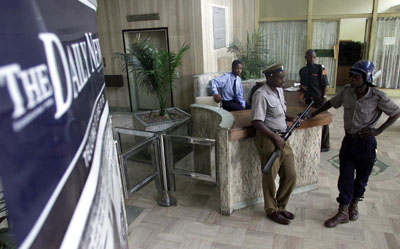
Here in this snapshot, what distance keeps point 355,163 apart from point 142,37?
535cm

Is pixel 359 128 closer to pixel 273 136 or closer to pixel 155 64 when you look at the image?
pixel 273 136

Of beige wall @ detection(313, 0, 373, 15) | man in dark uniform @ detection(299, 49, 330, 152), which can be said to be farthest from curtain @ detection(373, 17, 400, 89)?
man in dark uniform @ detection(299, 49, 330, 152)

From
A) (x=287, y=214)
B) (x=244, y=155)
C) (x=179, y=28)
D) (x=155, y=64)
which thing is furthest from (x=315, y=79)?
(x=179, y=28)

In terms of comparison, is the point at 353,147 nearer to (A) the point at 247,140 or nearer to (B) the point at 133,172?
(A) the point at 247,140

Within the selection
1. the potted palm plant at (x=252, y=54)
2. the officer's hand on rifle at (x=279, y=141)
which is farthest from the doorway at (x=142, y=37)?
the officer's hand on rifle at (x=279, y=141)

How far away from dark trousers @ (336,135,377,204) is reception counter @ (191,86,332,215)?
517 millimetres

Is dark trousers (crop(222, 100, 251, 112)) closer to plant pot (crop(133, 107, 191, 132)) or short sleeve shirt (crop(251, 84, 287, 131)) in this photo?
plant pot (crop(133, 107, 191, 132))

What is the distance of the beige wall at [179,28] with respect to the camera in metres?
6.15

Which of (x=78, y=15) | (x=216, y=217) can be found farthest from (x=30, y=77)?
(x=216, y=217)

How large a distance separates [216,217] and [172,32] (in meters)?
4.42

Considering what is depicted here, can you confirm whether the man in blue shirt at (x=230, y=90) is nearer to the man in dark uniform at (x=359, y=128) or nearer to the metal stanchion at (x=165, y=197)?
the metal stanchion at (x=165, y=197)

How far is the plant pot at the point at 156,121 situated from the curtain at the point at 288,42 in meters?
4.51

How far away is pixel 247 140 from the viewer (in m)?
3.04

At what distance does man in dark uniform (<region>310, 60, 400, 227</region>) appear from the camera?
8.18 ft
